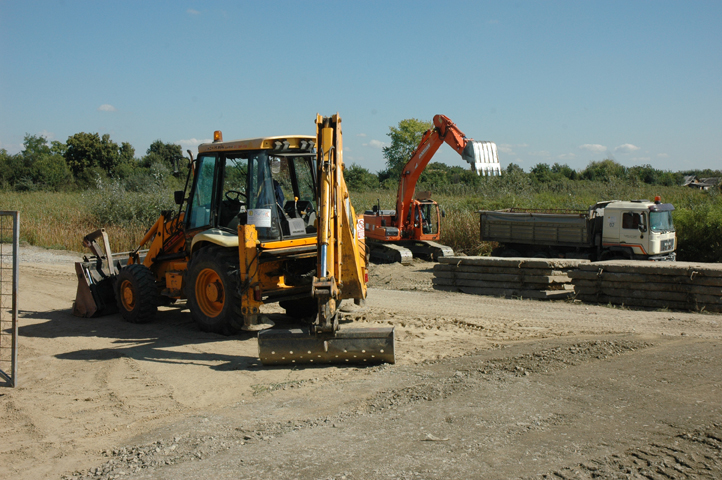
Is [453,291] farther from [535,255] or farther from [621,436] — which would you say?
[621,436]

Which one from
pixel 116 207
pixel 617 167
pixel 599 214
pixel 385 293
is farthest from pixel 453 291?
pixel 617 167

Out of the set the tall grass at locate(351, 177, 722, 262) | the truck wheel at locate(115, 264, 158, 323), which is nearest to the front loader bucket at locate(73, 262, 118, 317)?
the truck wheel at locate(115, 264, 158, 323)

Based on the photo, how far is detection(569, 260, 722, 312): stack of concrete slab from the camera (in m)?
9.80

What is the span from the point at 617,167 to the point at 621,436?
49.8 metres

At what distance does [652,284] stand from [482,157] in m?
5.67

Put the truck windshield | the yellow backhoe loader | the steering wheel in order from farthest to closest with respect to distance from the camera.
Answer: the truck windshield, the steering wheel, the yellow backhoe loader

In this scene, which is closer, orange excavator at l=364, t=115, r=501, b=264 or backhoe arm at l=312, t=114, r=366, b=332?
backhoe arm at l=312, t=114, r=366, b=332

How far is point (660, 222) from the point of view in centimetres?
1488

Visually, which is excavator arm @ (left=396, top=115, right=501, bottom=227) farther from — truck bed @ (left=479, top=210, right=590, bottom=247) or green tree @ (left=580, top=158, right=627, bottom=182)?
green tree @ (left=580, top=158, right=627, bottom=182)

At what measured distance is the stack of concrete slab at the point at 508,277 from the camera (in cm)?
1129

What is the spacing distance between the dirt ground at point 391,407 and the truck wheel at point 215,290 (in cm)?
28

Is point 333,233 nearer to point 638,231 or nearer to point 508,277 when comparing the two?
point 508,277

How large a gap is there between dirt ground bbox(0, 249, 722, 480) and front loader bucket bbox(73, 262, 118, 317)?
44.6 inches

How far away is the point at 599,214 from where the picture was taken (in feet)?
52.6
